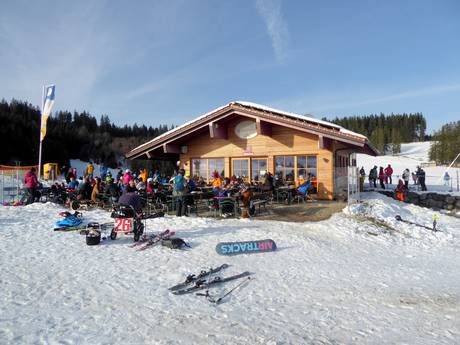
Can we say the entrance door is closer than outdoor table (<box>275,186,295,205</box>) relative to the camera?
No

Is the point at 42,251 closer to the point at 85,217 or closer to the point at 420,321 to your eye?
the point at 85,217

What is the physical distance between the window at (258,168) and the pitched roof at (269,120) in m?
2.31

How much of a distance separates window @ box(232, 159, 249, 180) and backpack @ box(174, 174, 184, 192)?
19.2ft

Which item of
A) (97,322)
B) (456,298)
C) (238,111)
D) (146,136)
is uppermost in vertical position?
(146,136)

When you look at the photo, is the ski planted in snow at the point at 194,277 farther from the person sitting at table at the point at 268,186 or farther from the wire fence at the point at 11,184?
the wire fence at the point at 11,184

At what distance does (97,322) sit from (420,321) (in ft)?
14.2

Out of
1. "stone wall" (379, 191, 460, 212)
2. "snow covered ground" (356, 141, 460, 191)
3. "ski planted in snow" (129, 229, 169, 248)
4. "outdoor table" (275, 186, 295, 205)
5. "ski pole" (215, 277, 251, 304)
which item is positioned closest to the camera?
"ski pole" (215, 277, 251, 304)

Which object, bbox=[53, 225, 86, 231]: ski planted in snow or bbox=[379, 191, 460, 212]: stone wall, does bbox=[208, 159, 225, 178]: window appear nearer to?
bbox=[53, 225, 86, 231]: ski planted in snow

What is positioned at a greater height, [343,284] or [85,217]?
[85,217]

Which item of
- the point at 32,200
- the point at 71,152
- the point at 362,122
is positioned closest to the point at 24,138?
the point at 71,152

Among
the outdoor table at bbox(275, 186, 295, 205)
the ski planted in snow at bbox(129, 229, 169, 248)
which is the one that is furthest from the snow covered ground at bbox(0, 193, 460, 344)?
the outdoor table at bbox(275, 186, 295, 205)

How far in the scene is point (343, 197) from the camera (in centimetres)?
1412

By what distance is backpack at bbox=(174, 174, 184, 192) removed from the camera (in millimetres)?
10453

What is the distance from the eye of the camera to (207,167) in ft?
55.9
